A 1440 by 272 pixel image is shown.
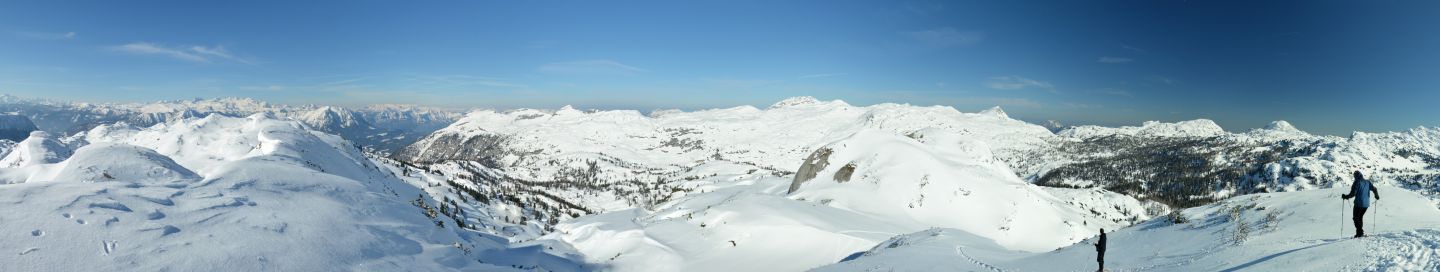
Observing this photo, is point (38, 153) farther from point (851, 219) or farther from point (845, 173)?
point (851, 219)

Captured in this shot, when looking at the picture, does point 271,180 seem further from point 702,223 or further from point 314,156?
point 314,156

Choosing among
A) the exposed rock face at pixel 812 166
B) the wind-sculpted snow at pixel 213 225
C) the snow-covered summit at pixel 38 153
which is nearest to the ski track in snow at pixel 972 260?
the wind-sculpted snow at pixel 213 225

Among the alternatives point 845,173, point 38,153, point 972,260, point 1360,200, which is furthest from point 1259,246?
point 38,153

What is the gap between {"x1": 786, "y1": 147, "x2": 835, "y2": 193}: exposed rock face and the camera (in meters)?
83.9

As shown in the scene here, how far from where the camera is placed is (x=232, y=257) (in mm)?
20625

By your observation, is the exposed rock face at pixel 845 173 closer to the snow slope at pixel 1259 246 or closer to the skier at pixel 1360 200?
the snow slope at pixel 1259 246

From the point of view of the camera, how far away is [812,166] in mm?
86500

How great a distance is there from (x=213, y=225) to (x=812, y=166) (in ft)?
241

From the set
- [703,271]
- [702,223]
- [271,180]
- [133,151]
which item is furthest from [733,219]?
[133,151]

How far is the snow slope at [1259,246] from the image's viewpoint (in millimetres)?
14469

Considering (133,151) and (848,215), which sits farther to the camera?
(848,215)

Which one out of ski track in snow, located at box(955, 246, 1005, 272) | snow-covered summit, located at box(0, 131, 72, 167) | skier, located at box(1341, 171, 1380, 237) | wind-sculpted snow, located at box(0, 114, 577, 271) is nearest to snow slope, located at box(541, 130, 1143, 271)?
ski track in snow, located at box(955, 246, 1005, 272)

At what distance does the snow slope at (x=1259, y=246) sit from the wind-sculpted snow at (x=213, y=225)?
82.1ft

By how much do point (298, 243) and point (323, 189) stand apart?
2038cm
